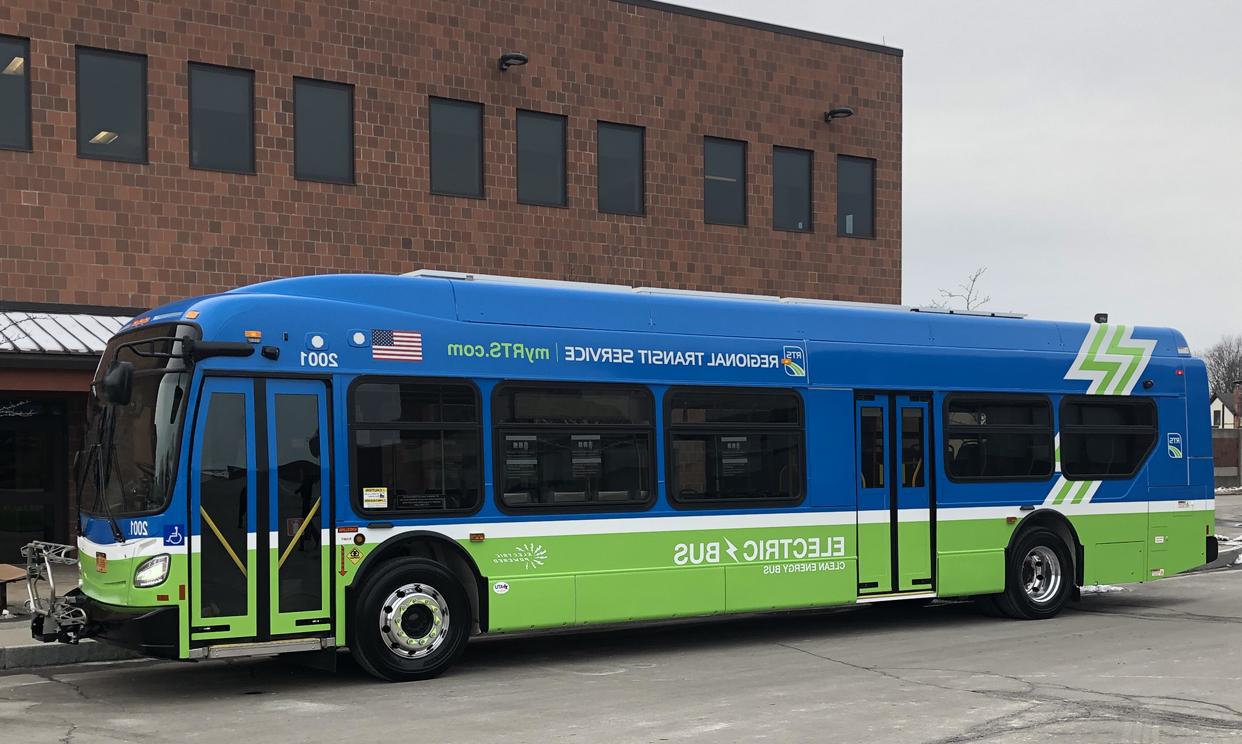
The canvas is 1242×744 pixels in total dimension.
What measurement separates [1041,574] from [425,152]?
435 inches

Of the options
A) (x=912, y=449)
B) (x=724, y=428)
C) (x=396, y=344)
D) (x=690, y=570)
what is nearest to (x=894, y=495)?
(x=912, y=449)

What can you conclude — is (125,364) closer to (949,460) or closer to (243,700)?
(243,700)

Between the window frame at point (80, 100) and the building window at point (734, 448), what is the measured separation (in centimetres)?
985

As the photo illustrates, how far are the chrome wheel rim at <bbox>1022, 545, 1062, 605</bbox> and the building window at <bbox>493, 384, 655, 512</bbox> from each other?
4.94m

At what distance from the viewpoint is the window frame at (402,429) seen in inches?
429

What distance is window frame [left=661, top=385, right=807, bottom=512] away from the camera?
495 inches

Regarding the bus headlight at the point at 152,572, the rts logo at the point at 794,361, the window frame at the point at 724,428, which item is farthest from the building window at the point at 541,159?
the bus headlight at the point at 152,572

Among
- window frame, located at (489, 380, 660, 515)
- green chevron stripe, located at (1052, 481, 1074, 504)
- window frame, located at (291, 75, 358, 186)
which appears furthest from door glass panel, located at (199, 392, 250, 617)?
window frame, located at (291, 75, 358, 186)

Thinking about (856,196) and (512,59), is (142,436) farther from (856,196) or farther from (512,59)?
(856,196)

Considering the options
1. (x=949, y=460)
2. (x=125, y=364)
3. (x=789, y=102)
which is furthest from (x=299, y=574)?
(x=789, y=102)

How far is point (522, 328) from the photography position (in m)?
12.0

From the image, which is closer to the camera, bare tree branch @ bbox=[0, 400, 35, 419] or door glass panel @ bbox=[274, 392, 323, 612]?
door glass panel @ bbox=[274, 392, 323, 612]

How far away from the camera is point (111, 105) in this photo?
1872cm

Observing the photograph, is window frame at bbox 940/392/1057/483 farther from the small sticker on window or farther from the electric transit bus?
the small sticker on window
